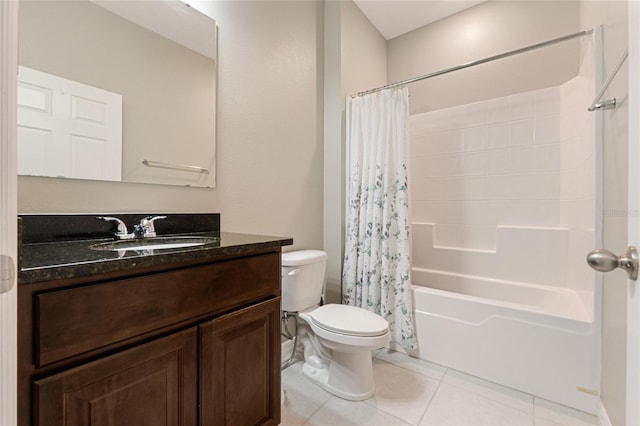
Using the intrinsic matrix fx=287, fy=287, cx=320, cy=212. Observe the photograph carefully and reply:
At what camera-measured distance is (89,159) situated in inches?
44.1

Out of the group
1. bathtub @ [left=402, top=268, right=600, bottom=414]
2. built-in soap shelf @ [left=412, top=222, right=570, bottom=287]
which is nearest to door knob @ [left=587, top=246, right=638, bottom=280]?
bathtub @ [left=402, top=268, right=600, bottom=414]

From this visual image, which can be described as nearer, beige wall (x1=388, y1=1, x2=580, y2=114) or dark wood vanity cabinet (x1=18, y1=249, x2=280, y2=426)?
dark wood vanity cabinet (x1=18, y1=249, x2=280, y2=426)

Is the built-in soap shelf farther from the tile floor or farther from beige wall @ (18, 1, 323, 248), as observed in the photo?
beige wall @ (18, 1, 323, 248)

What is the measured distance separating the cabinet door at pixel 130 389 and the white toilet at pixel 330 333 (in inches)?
31.7

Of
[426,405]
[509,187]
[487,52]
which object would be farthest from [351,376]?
[487,52]

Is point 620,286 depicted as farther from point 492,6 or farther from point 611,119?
point 492,6

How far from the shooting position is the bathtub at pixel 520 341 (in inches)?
56.7

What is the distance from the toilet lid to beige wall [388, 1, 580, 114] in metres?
2.09

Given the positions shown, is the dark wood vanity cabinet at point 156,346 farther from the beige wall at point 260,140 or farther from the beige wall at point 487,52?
the beige wall at point 487,52

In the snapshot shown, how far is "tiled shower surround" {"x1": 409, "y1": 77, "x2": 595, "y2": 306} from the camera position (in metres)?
1.99

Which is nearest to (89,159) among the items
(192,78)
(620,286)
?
(192,78)

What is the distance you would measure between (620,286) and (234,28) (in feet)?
7.13

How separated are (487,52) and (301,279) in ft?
8.16

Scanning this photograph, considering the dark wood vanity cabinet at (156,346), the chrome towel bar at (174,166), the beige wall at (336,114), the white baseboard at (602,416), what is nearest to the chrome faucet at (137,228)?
the chrome towel bar at (174,166)
